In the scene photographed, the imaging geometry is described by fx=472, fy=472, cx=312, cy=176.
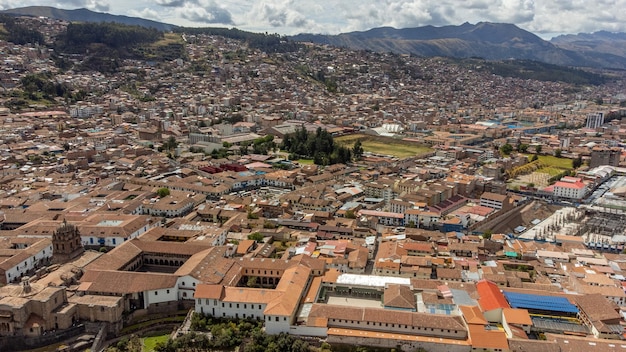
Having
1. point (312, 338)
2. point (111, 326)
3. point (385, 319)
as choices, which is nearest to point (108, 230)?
point (111, 326)

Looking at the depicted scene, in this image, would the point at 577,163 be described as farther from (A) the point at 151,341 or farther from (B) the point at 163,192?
(A) the point at 151,341

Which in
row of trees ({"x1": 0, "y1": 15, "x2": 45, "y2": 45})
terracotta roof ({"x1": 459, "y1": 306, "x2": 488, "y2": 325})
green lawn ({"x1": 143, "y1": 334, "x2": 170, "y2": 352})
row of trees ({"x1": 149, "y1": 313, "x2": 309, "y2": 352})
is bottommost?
green lawn ({"x1": 143, "y1": 334, "x2": 170, "y2": 352})

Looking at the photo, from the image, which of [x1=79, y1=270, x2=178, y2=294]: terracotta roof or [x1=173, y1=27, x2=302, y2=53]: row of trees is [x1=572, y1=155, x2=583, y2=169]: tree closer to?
[x1=79, y1=270, x2=178, y2=294]: terracotta roof

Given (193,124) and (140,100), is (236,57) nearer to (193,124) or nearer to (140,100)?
(140,100)

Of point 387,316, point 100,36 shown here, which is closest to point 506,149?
point 387,316

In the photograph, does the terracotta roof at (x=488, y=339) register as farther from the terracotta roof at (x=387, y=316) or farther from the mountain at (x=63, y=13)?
the mountain at (x=63, y=13)

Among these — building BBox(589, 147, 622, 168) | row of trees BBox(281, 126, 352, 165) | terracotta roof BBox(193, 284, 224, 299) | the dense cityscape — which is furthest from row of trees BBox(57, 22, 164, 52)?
terracotta roof BBox(193, 284, 224, 299)

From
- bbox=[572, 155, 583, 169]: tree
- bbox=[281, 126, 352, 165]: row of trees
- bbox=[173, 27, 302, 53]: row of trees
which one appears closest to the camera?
bbox=[281, 126, 352, 165]: row of trees
